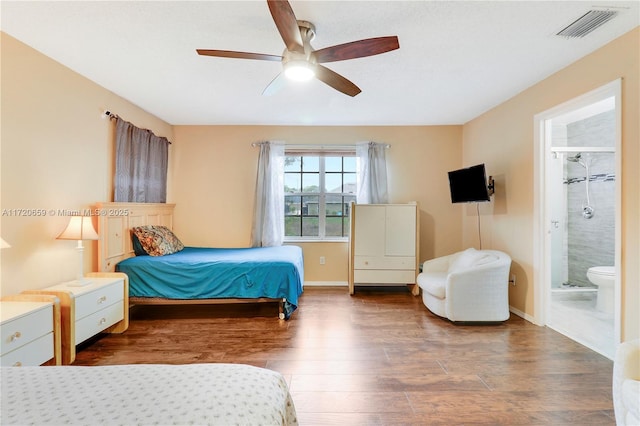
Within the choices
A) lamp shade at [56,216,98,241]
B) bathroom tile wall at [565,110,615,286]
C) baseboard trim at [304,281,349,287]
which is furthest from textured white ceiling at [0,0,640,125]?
baseboard trim at [304,281,349,287]

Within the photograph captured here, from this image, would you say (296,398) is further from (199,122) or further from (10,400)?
(199,122)

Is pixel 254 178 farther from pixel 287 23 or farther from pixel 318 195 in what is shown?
pixel 287 23

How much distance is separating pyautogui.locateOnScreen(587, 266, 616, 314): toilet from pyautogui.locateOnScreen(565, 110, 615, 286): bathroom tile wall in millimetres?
713

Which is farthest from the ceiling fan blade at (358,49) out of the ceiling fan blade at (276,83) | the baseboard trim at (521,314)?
the baseboard trim at (521,314)

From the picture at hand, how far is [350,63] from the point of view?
2.46 m

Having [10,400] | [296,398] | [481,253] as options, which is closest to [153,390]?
[10,400]

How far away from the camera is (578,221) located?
4.02 m

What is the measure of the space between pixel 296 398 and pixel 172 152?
3.90 metres

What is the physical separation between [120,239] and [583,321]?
16.7 feet

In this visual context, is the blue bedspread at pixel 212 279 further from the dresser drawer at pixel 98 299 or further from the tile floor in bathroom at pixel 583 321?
the tile floor in bathroom at pixel 583 321

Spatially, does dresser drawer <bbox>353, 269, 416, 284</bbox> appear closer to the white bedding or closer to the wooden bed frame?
the wooden bed frame

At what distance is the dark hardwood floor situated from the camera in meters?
1.72

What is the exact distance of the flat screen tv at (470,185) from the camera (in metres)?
3.35

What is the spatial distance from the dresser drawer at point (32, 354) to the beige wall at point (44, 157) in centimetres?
54
